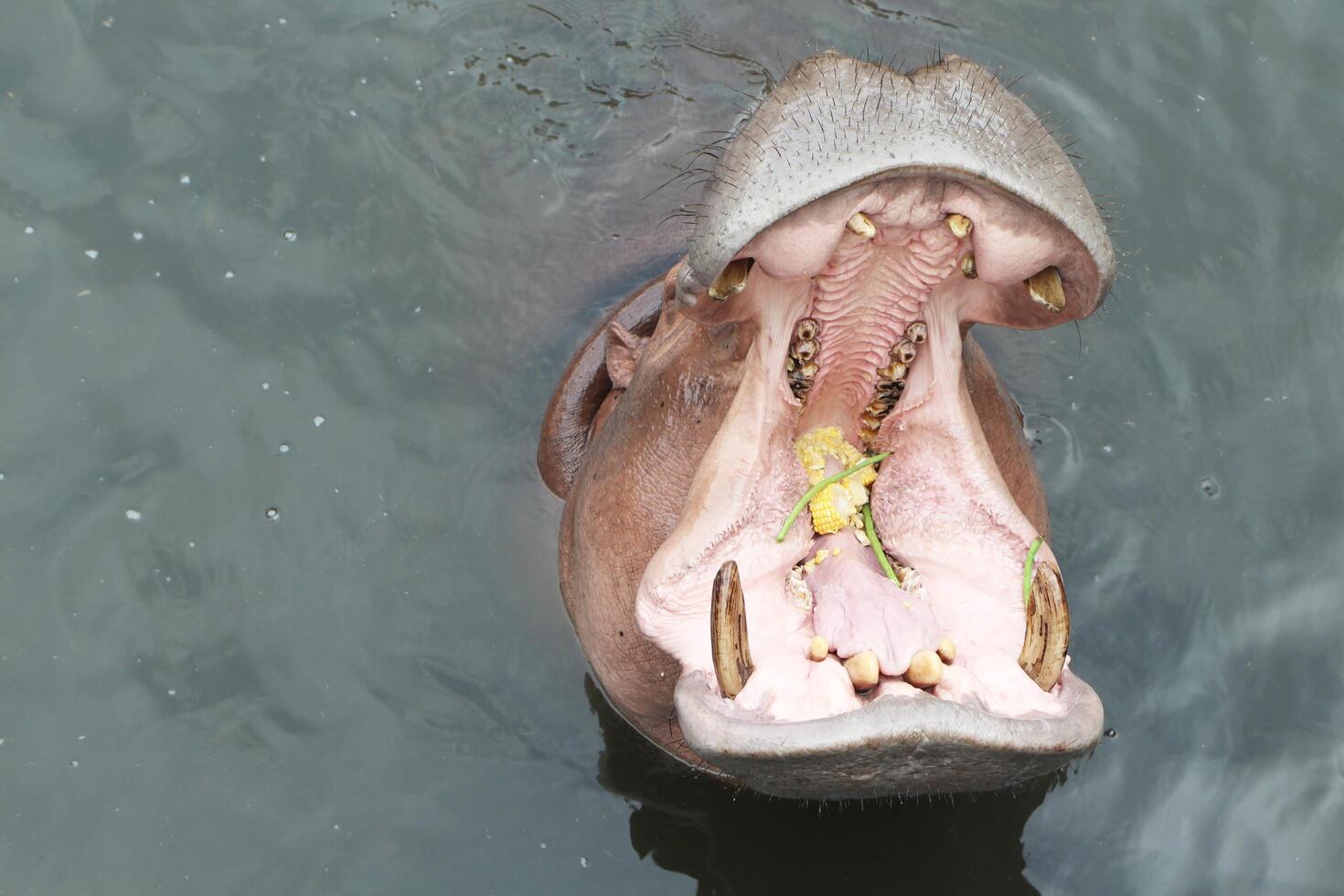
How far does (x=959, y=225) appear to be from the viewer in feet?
10.8

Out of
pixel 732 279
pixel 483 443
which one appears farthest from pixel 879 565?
pixel 483 443

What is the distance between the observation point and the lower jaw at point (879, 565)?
11.4 feet

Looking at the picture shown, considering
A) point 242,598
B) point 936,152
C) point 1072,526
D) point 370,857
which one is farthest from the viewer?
point 1072,526

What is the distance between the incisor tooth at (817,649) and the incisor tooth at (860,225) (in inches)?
38.0

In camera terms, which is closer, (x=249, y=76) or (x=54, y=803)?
(x=54, y=803)

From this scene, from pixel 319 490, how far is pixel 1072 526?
2.87 metres

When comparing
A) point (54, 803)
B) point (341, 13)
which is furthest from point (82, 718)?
point (341, 13)

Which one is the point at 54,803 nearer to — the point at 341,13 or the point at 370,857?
the point at 370,857

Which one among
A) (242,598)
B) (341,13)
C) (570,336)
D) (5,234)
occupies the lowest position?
(242,598)

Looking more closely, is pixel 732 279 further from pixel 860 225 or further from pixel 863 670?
pixel 863 670

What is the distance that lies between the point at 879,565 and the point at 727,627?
868 millimetres

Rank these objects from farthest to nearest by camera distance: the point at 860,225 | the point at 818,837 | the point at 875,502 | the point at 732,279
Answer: the point at 818,837
the point at 875,502
the point at 732,279
the point at 860,225

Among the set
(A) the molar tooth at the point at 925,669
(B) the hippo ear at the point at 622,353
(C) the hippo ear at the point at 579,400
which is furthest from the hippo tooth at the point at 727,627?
(C) the hippo ear at the point at 579,400

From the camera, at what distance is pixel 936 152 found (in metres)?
3.08
